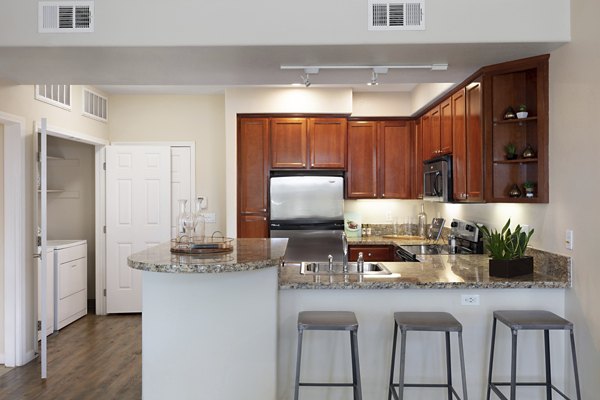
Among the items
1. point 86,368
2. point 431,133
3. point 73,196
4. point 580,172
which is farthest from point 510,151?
point 73,196

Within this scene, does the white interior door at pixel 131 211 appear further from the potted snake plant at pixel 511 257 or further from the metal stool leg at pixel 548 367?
the metal stool leg at pixel 548 367

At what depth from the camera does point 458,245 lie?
14.0ft

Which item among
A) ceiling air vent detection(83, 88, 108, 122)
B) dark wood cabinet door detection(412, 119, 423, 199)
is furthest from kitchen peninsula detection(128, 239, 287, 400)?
ceiling air vent detection(83, 88, 108, 122)

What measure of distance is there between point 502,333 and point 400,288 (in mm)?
723

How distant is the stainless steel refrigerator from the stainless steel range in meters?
0.84

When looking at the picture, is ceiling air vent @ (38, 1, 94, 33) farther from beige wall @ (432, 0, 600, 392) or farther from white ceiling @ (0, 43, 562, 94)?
beige wall @ (432, 0, 600, 392)

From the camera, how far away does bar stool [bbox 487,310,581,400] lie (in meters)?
2.24

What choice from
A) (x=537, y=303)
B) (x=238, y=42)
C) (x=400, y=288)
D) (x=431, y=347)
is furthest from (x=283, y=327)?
(x=238, y=42)

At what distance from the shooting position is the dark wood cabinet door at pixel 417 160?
4984 mm

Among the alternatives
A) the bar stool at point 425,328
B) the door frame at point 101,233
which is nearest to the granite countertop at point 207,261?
the bar stool at point 425,328

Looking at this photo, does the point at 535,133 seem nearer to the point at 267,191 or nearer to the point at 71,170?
the point at 267,191

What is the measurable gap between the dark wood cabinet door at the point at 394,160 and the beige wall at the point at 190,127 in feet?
6.65

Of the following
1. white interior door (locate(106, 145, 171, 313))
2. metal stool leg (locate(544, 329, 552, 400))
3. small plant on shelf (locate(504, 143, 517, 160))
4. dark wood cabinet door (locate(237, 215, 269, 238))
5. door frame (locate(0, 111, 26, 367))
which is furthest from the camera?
white interior door (locate(106, 145, 171, 313))

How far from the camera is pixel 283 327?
2.68 meters
